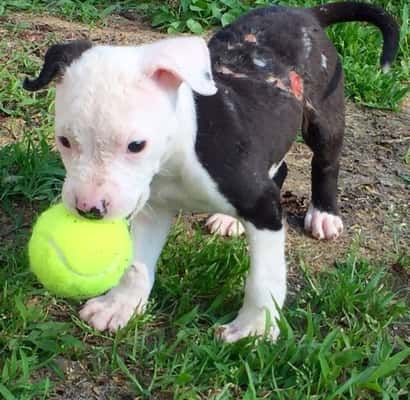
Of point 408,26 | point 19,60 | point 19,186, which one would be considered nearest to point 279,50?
point 19,186

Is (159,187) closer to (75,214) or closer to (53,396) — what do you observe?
(75,214)

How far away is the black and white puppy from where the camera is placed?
259 centimetres

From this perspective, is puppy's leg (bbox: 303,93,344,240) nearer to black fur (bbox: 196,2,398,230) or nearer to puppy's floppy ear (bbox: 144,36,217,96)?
Answer: black fur (bbox: 196,2,398,230)

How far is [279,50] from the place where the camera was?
3.56 metres

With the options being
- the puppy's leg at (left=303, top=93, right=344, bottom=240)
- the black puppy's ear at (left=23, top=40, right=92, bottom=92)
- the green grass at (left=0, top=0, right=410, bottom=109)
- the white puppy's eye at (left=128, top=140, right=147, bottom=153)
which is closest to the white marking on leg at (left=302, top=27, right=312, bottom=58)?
the puppy's leg at (left=303, top=93, right=344, bottom=240)

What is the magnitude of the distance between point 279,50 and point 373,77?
1.69m

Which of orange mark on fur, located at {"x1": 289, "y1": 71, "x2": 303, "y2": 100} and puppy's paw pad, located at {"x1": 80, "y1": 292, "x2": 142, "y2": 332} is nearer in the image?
puppy's paw pad, located at {"x1": 80, "y1": 292, "x2": 142, "y2": 332}

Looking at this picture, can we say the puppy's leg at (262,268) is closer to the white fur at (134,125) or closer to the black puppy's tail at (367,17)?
the white fur at (134,125)

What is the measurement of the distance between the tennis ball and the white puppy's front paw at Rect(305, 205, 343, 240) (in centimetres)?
132

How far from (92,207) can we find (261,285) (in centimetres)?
80

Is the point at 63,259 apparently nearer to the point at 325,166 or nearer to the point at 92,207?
the point at 92,207

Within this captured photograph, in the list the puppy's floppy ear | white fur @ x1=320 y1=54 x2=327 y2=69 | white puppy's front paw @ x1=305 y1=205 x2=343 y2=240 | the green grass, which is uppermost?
the puppy's floppy ear

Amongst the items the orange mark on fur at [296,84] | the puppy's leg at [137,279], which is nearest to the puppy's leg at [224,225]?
the orange mark on fur at [296,84]

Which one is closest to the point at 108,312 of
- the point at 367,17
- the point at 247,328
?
the point at 247,328
